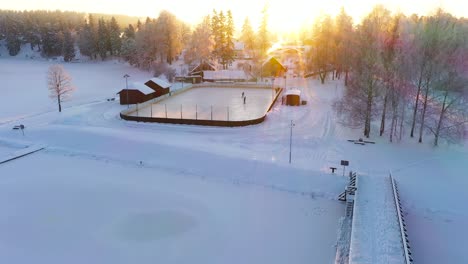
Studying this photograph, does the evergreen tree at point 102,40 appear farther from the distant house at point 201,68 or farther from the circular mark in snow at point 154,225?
the circular mark in snow at point 154,225

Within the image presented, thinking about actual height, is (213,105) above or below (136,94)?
below

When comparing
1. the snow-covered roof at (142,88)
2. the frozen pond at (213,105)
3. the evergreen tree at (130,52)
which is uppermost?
the evergreen tree at (130,52)

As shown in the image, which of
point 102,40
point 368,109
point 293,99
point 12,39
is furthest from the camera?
point 12,39

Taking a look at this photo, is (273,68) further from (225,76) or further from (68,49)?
(68,49)

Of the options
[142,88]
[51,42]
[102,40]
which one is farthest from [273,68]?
[51,42]

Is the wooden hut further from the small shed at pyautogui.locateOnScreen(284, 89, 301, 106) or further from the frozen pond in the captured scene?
the small shed at pyautogui.locateOnScreen(284, 89, 301, 106)

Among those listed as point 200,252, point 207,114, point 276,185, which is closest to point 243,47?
point 207,114

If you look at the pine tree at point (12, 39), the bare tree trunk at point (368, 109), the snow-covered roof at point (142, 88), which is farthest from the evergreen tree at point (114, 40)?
the bare tree trunk at point (368, 109)

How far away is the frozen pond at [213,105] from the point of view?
2978cm

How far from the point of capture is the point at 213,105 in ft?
114

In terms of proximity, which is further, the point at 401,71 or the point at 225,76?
the point at 225,76

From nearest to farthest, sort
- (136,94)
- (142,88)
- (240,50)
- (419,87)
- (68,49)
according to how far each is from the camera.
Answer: (419,87) < (136,94) < (142,88) < (68,49) < (240,50)

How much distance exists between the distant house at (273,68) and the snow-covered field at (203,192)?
28.6 m

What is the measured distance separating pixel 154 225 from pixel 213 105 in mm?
21876
